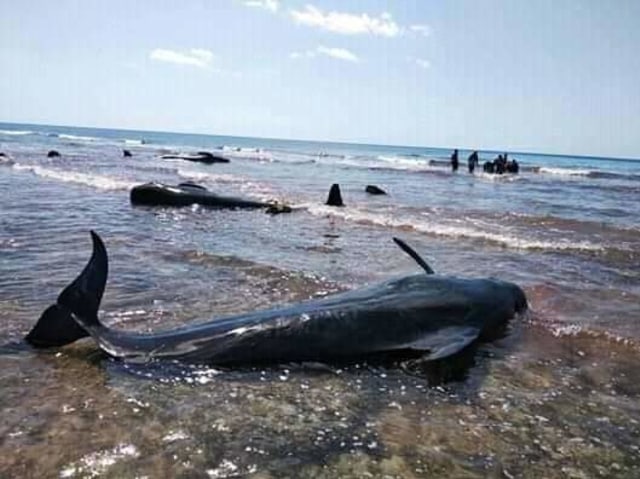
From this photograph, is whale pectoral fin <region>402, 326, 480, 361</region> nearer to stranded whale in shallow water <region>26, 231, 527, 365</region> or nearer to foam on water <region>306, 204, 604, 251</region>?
stranded whale in shallow water <region>26, 231, 527, 365</region>

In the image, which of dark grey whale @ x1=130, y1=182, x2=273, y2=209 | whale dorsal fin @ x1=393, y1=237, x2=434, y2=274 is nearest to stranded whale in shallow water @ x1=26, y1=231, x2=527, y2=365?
whale dorsal fin @ x1=393, y1=237, x2=434, y2=274

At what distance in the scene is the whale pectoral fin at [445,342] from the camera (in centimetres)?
512

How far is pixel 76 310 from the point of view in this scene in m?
5.29

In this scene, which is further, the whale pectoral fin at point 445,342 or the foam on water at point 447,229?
the foam on water at point 447,229

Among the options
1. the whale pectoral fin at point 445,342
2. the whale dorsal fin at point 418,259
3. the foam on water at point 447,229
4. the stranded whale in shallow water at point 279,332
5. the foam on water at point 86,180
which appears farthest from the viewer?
the foam on water at point 86,180

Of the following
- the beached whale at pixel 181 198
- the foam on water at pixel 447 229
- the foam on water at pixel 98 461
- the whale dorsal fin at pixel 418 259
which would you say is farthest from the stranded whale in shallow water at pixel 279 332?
the beached whale at pixel 181 198

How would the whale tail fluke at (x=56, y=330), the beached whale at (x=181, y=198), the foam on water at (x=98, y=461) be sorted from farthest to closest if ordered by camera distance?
the beached whale at (x=181, y=198), the whale tail fluke at (x=56, y=330), the foam on water at (x=98, y=461)

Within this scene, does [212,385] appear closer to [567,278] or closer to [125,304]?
[125,304]

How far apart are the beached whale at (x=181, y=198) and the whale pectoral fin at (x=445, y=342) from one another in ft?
38.3

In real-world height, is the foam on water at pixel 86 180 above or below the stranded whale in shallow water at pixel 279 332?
below

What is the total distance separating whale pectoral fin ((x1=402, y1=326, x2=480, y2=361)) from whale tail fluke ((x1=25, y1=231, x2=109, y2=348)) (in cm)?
253

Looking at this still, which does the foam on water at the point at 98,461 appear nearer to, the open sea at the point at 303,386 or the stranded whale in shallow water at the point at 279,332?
the open sea at the point at 303,386

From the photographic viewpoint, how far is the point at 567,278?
31.9 feet

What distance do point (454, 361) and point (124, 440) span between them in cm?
263
